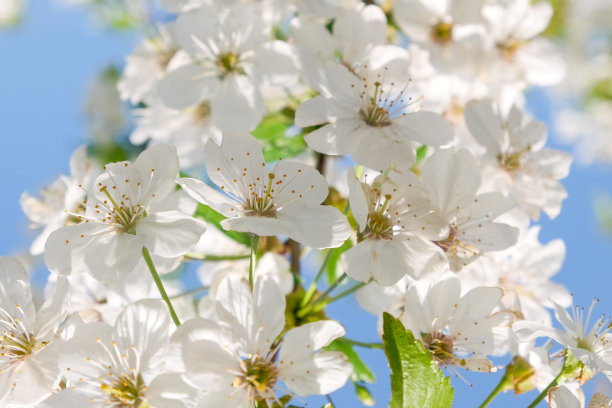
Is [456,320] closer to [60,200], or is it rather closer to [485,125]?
[485,125]

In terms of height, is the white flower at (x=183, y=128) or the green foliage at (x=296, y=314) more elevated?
the white flower at (x=183, y=128)

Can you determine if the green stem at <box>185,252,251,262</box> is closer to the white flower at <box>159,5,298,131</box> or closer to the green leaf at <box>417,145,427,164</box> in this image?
the white flower at <box>159,5,298,131</box>

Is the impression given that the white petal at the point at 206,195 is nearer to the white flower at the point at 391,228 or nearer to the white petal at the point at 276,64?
the white flower at the point at 391,228

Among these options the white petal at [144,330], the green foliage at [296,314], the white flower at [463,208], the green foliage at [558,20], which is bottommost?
the white petal at [144,330]

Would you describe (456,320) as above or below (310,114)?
below

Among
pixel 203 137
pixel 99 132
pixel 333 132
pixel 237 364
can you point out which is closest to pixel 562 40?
pixel 99 132

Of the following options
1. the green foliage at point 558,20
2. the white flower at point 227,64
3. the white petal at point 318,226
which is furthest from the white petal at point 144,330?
the green foliage at point 558,20

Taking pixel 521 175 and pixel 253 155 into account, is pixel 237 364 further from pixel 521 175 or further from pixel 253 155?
pixel 521 175

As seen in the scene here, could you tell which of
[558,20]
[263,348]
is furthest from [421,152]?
[558,20]
